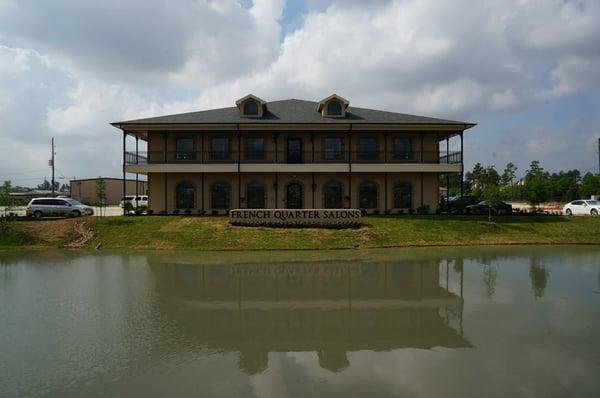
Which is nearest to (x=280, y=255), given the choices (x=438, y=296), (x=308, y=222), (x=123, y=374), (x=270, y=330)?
(x=308, y=222)

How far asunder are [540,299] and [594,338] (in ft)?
10.5

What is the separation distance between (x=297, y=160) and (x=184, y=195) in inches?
344

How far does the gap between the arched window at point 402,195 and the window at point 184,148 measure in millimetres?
15455

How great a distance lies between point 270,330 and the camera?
9.30 m

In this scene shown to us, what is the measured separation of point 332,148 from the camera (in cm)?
3150

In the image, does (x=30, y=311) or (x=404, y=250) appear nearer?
(x=30, y=311)

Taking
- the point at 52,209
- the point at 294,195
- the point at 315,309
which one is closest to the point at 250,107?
the point at 294,195

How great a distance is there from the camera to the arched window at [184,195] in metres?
31.2

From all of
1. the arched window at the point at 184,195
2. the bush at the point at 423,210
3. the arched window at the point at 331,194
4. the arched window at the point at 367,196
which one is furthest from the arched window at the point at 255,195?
the bush at the point at 423,210

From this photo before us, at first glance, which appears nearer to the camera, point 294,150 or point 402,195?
point 294,150

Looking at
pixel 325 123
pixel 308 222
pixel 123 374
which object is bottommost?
pixel 123 374

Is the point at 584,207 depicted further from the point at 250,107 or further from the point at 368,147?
the point at 250,107

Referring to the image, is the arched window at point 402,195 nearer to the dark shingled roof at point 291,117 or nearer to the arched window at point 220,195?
the dark shingled roof at point 291,117

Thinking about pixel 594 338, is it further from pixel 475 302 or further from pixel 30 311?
pixel 30 311
